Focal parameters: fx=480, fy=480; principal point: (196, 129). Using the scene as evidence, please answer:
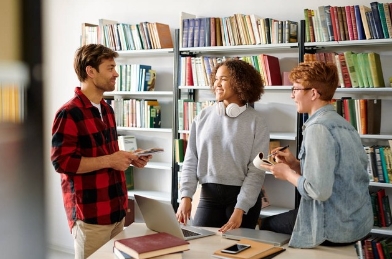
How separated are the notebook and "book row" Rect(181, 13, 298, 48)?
2053 millimetres

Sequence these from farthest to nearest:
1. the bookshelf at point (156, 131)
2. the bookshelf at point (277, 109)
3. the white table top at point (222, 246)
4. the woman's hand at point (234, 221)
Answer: the bookshelf at point (156, 131)
the bookshelf at point (277, 109)
the woman's hand at point (234, 221)
the white table top at point (222, 246)

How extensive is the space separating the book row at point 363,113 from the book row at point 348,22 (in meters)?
0.46

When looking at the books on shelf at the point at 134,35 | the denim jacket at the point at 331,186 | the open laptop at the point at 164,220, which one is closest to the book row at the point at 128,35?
the books on shelf at the point at 134,35

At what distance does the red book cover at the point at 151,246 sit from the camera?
170 cm

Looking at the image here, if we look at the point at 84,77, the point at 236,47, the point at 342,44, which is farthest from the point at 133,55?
the point at 84,77

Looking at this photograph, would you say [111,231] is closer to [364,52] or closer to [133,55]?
[364,52]

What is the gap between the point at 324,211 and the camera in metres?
1.84

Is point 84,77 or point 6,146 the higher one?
point 84,77

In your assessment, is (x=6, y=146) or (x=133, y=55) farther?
(x=133, y=55)

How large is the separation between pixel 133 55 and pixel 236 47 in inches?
50.8

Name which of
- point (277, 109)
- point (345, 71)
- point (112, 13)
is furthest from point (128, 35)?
point (345, 71)

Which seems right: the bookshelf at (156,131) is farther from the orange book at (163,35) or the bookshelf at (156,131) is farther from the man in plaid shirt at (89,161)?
the man in plaid shirt at (89,161)

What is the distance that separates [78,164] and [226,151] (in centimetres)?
76

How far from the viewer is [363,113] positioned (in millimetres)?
3486
